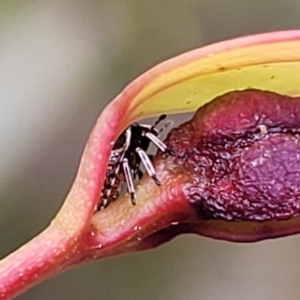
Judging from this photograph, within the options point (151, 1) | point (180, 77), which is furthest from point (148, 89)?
point (151, 1)

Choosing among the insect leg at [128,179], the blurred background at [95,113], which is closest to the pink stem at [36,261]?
the insect leg at [128,179]

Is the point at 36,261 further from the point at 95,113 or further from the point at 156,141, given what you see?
the point at 95,113

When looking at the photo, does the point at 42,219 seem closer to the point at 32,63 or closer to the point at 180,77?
the point at 32,63

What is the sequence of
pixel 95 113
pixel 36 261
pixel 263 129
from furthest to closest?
1. pixel 95 113
2. pixel 263 129
3. pixel 36 261

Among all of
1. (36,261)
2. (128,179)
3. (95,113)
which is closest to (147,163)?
(128,179)

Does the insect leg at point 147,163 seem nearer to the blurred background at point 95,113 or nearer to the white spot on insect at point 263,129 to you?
the white spot on insect at point 263,129

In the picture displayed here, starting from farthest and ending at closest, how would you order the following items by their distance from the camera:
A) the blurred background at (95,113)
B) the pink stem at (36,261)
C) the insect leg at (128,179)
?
the blurred background at (95,113)
the insect leg at (128,179)
the pink stem at (36,261)

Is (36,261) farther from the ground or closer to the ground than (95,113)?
farther from the ground

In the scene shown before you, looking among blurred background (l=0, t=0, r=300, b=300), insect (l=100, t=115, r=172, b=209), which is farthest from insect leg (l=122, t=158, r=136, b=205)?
blurred background (l=0, t=0, r=300, b=300)
